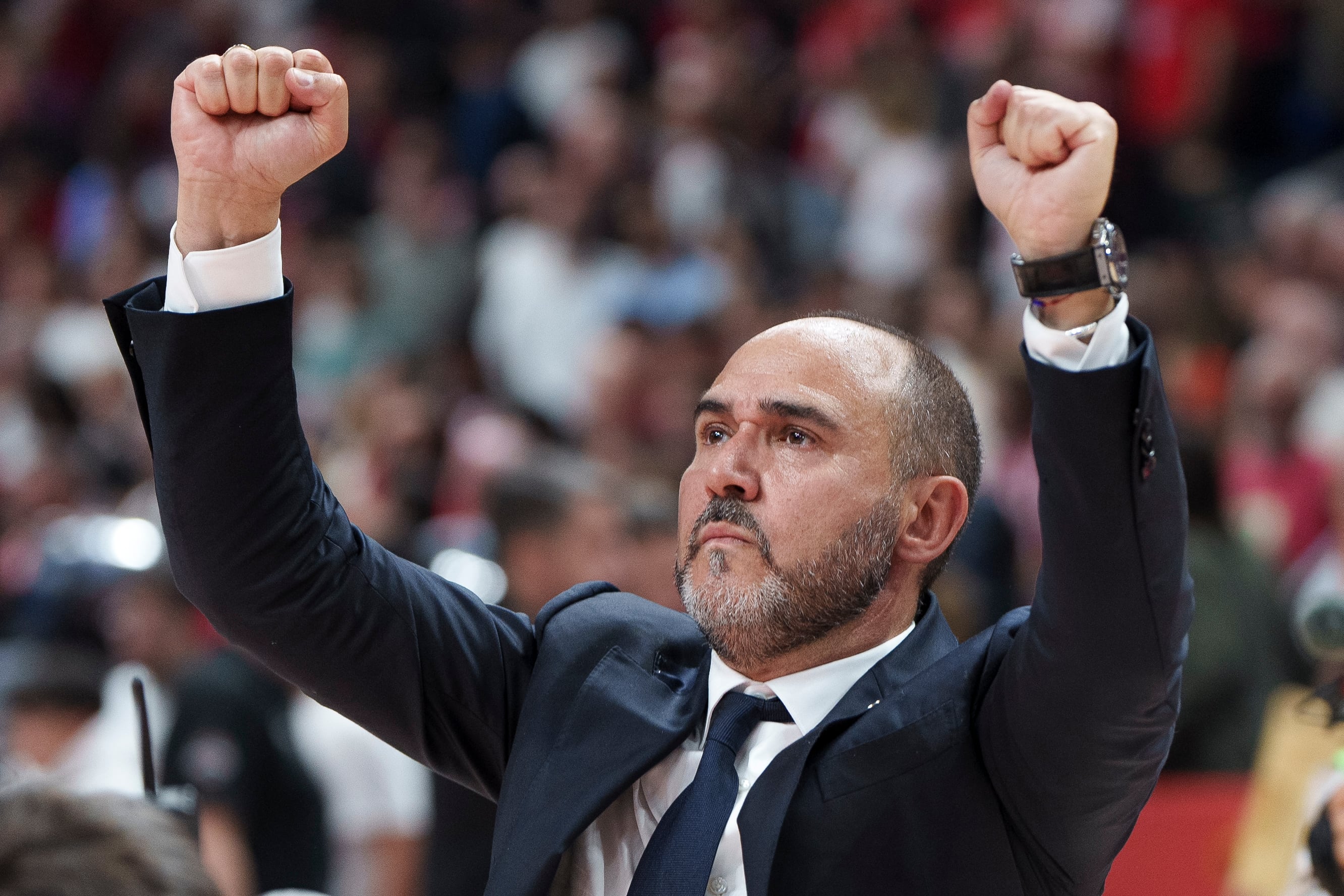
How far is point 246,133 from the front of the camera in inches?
88.7

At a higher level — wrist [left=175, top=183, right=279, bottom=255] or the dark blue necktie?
wrist [left=175, top=183, right=279, bottom=255]

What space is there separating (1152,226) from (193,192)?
5787 mm

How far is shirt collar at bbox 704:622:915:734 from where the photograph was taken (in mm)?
2385

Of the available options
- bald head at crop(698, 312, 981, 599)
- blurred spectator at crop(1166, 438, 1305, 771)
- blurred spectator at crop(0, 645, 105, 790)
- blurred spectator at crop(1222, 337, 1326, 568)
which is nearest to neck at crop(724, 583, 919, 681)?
bald head at crop(698, 312, 981, 599)

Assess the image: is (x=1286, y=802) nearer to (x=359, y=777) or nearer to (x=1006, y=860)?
(x=1006, y=860)

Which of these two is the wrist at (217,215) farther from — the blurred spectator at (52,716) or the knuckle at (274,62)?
the blurred spectator at (52,716)

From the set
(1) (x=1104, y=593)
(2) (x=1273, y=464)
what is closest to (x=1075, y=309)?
(1) (x=1104, y=593)

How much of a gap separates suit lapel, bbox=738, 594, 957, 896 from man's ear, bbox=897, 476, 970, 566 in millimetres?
111

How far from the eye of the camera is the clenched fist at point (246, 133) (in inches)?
88.0

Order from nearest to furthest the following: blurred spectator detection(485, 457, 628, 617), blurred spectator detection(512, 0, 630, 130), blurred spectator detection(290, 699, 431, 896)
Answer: blurred spectator detection(485, 457, 628, 617) < blurred spectator detection(290, 699, 431, 896) < blurred spectator detection(512, 0, 630, 130)

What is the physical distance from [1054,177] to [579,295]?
5.82m

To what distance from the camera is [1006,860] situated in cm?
221

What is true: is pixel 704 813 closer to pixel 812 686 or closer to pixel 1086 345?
pixel 812 686

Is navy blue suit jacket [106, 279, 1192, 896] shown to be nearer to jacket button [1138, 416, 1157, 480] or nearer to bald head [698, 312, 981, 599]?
jacket button [1138, 416, 1157, 480]
